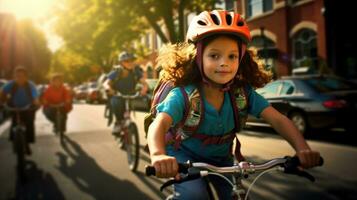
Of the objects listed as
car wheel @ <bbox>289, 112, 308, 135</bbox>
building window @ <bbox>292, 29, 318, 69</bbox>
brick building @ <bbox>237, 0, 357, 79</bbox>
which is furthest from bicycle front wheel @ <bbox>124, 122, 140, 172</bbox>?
building window @ <bbox>292, 29, 318, 69</bbox>

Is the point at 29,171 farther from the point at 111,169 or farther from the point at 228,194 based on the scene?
the point at 228,194

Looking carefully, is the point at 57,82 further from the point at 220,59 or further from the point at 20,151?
the point at 220,59

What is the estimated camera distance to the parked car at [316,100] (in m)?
9.53

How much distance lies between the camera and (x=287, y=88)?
36.0ft

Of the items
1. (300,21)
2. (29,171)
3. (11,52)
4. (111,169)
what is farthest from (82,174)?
(11,52)

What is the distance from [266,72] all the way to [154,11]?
53.2ft

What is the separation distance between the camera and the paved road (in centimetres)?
573

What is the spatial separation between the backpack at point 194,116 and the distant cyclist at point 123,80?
530cm

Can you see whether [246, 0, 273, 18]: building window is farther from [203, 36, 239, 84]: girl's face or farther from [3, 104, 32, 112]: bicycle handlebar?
[203, 36, 239, 84]: girl's face

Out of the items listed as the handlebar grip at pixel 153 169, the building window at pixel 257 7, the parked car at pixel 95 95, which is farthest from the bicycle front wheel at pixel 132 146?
the parked car at pixel 95 95

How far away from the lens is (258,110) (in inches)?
113

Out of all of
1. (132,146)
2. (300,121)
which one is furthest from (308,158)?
(300,121)

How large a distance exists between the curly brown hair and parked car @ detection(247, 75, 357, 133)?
6.38 metres

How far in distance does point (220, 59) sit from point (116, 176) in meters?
4.61
